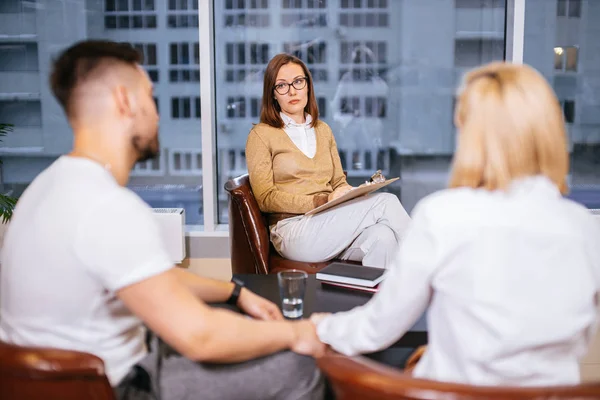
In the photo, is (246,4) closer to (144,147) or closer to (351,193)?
(351,193)

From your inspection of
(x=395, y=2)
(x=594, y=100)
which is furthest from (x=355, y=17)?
(x=594, y=100)

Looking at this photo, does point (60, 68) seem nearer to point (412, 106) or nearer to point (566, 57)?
point (412, 106)

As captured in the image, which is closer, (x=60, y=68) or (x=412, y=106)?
(x=60, y=68)

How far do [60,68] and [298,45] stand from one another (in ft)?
9.47

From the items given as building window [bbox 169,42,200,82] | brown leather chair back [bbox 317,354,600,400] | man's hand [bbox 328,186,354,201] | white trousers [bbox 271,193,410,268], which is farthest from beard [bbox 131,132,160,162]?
building window [bbox 169,42,200,82]

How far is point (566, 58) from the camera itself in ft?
13.6

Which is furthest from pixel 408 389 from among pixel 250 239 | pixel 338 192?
pixel 338 192

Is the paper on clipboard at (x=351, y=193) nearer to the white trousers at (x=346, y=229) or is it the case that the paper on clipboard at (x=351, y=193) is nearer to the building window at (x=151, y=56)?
the white trousers at (x=346, y=229)

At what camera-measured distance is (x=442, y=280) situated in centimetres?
109

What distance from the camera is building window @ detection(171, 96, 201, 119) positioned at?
4098 millimetres

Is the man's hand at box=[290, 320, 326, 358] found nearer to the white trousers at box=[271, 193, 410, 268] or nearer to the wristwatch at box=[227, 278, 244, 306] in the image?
the wristwatch at box=[227, 278, 244, 306]

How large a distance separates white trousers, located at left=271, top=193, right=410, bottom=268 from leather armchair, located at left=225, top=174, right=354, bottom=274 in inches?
2.6

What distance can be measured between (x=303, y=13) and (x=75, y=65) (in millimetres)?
2910

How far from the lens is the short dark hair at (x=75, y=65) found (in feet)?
4.44
